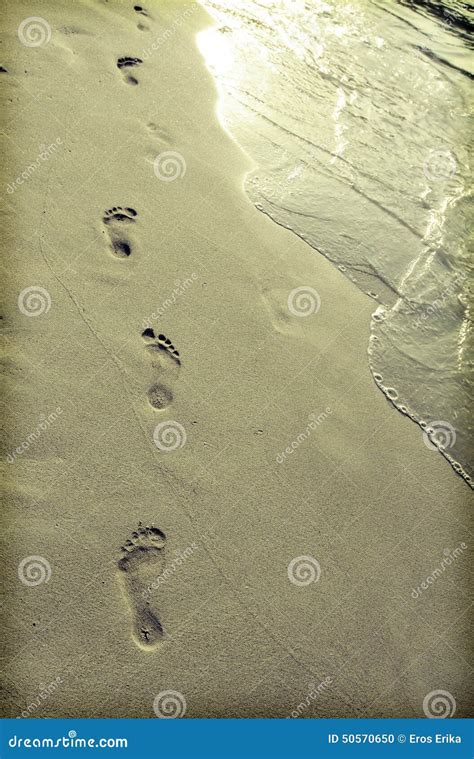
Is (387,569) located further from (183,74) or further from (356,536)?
(183,74)

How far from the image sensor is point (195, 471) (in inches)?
134

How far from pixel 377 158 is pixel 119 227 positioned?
2.95 meters

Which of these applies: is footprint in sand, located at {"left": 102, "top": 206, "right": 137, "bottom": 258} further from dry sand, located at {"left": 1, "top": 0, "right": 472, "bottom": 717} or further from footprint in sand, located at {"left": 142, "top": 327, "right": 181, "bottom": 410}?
footprint in sand, located at {"left": 142, "top": 327, "right": 181, "bottom": 410}

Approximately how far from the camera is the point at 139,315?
386cm

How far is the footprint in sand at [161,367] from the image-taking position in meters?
3.61

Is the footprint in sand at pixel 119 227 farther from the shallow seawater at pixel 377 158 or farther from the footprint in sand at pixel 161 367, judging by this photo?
the shallow seawater at pixel 377 158

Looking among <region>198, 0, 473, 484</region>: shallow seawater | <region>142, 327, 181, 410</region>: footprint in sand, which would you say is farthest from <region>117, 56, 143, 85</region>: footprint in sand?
<region>142, 327, 181, 410</region>: footprint in sand

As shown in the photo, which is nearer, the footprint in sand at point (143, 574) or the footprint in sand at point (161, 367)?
the footprint in sand at point (143, 574)

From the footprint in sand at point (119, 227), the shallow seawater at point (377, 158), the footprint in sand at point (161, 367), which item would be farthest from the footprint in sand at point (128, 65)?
the footprint in sand at point (161, 367)

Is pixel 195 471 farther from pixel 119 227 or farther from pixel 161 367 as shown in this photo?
pixel 119 227

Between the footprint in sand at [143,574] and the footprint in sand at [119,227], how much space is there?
6.54 feet

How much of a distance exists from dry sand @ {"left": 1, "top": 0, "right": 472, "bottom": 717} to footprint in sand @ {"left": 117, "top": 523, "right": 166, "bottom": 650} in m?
0.01

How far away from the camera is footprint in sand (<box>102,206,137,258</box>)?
4094mm

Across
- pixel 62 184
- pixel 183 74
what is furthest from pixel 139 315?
pixel 183 74
